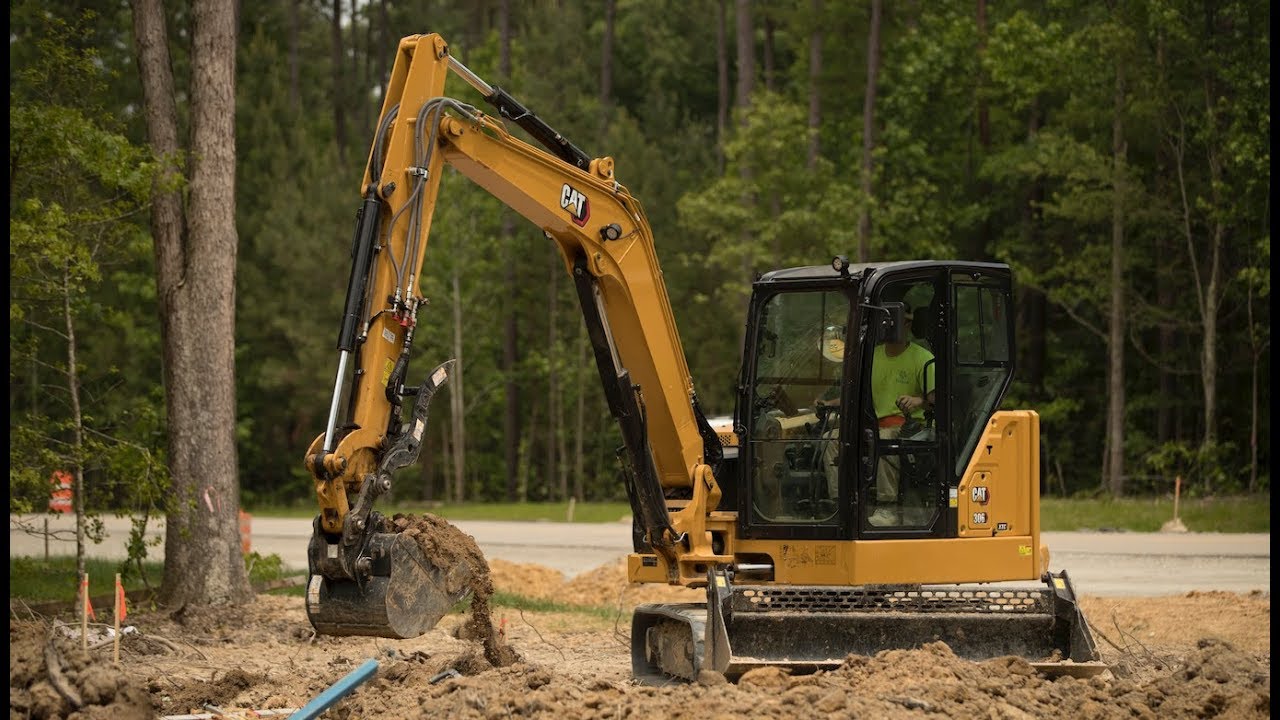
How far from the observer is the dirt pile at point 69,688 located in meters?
8.81

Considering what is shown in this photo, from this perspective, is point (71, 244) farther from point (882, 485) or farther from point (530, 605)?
point (882, 485)

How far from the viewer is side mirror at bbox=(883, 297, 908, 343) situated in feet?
33.7

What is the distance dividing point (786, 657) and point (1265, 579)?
10.6m

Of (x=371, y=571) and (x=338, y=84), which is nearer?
(x=371, y=571)

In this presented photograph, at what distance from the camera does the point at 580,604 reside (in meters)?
17.2

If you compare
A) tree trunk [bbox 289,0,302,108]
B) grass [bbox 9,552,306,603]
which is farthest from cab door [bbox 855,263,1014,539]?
tree trunk [bbox 289,0,302,108]

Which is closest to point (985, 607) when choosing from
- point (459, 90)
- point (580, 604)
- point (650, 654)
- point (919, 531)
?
point (919, 531)

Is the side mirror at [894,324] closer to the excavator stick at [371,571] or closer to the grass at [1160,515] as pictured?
the excavator stick at [371,571]

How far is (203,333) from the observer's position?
1473 centimetres

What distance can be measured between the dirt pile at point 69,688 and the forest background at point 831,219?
48.5 feet

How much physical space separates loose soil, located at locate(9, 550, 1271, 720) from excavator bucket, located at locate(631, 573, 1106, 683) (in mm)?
248

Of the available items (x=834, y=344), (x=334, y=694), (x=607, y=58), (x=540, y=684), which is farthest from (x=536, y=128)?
(x=607, y=58)

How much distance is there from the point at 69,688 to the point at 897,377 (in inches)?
230

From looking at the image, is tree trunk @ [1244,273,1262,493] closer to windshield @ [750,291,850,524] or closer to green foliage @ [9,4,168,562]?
windshield @ [750,291,850,524]
